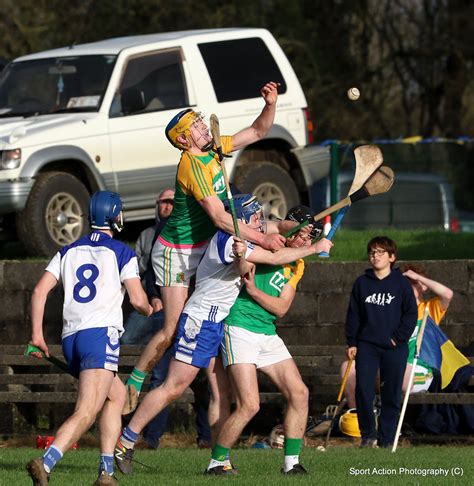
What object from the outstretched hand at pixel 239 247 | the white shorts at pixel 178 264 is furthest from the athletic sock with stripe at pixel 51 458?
the white shorts at pixel 178 264

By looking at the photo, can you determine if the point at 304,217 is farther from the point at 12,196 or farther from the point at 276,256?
the point at 12,196

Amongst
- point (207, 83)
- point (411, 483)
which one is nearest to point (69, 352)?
point (411, 483)

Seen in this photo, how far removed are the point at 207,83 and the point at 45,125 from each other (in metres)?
1.94

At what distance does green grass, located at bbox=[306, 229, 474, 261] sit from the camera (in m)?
15.2

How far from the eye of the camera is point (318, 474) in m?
A: 9.64

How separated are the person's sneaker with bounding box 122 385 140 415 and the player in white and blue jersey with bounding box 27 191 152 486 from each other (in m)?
0.91

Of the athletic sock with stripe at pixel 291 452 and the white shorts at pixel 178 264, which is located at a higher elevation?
the white shorts at pixel 178 264

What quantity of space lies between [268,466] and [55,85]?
6901 mm

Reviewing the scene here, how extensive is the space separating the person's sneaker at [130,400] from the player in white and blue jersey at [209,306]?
0.13 meters

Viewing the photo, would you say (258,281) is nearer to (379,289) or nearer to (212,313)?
(212,313)

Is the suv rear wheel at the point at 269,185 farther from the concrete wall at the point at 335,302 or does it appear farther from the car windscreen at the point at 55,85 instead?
the concrete wall at the point at 335,302

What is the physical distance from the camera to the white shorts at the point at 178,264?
10234 millimetres

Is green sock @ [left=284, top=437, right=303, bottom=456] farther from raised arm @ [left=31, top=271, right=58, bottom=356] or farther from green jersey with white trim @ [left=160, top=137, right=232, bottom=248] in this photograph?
raised arm @ [left=31, top=271, right=58, bottom=356]

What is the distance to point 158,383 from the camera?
12.5m
